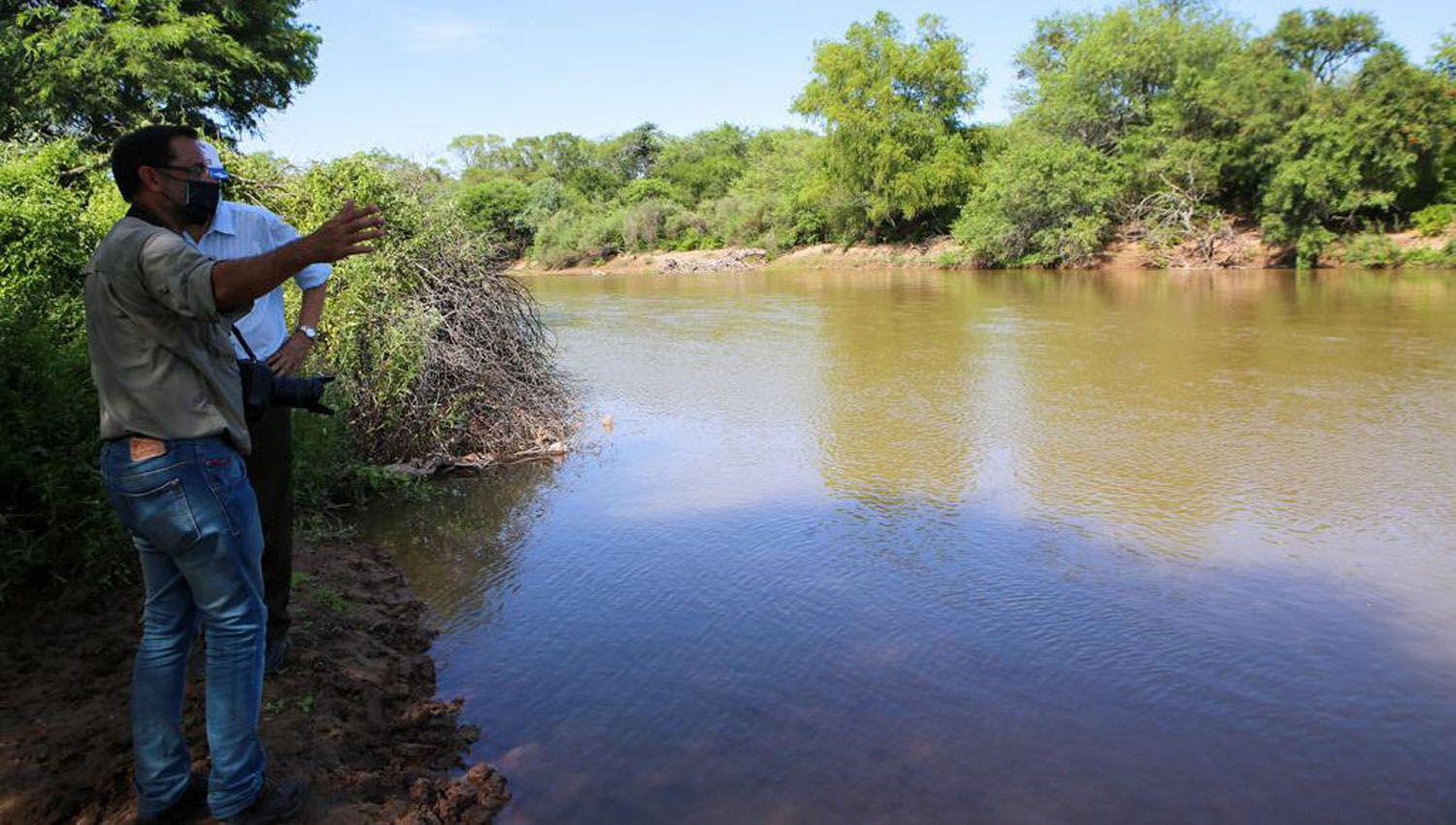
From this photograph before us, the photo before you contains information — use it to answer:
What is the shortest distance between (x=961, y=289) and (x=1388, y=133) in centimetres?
1350

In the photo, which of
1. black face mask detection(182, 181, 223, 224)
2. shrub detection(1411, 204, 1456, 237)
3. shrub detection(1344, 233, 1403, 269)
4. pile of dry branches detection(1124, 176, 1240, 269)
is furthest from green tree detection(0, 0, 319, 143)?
shrub detection(1411, 204, 1456, 237)

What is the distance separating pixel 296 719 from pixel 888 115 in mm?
43868

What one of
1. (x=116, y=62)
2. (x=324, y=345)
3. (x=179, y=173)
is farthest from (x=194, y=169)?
(x=116, y=62)

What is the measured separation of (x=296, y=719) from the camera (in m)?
3.22

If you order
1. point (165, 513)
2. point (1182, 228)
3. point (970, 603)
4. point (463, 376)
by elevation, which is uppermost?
point (1182, 228)

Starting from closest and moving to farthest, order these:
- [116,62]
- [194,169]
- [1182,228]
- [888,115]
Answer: [194,169] < [116,62] < [1182,228] < [888,115]

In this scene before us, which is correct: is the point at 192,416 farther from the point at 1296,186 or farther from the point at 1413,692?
the point at 1296,186

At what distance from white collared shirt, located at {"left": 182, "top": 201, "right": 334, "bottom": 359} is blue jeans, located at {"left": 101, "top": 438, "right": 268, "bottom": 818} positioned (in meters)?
1.01

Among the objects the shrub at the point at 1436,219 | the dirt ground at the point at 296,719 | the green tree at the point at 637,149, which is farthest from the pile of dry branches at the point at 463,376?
the green tree at the point at 637,149

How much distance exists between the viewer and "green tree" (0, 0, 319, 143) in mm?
13695

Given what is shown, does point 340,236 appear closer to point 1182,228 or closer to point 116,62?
point 116,62

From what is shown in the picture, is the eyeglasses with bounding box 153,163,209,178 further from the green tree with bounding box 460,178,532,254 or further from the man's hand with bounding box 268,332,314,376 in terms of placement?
the green tree with bounding box 460,178,532,254

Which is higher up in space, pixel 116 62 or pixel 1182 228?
pixel 116 62

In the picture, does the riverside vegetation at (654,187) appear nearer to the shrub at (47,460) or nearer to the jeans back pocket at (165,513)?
the shrub at (47,460)
